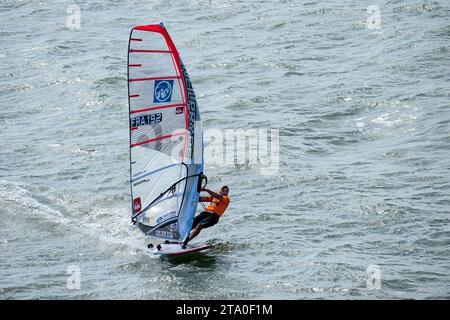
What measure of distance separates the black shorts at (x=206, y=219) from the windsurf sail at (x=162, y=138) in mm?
472

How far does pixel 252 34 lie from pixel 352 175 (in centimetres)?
1749

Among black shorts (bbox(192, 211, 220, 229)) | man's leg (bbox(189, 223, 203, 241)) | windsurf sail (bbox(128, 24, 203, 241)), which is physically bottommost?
man's leg (bbox(189, 223, 203, 241))

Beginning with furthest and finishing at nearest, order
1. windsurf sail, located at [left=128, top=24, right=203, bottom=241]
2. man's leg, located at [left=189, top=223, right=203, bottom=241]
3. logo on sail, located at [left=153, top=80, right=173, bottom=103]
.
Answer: man's leg, located at [left=189, top=223, right=203, bottom=241] → logo on sail, located at [left=153, top=80, right=173, bottom=103] → windsurf sail, located at [left=128, top=24, right=203, bottom=241]

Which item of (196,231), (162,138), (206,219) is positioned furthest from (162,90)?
(196,231)

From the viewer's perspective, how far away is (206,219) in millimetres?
23016

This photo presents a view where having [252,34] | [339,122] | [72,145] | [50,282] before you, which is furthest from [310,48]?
[50,282]

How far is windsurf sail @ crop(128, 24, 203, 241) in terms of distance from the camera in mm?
21781

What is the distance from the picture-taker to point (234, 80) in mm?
38594

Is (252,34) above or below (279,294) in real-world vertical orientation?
above

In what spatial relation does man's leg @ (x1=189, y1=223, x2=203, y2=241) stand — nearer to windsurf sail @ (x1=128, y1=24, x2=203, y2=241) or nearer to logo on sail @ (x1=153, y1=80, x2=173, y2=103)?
windsurf sail @ (x1=128, y1=24, x2=203, y2=241)

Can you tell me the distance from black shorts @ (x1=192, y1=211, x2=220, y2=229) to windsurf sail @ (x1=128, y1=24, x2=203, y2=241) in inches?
18.6

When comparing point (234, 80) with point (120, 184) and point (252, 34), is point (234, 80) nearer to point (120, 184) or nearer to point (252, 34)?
point (252, 34)

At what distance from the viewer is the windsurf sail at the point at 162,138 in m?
21.8

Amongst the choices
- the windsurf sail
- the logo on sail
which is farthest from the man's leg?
the logo on sail
